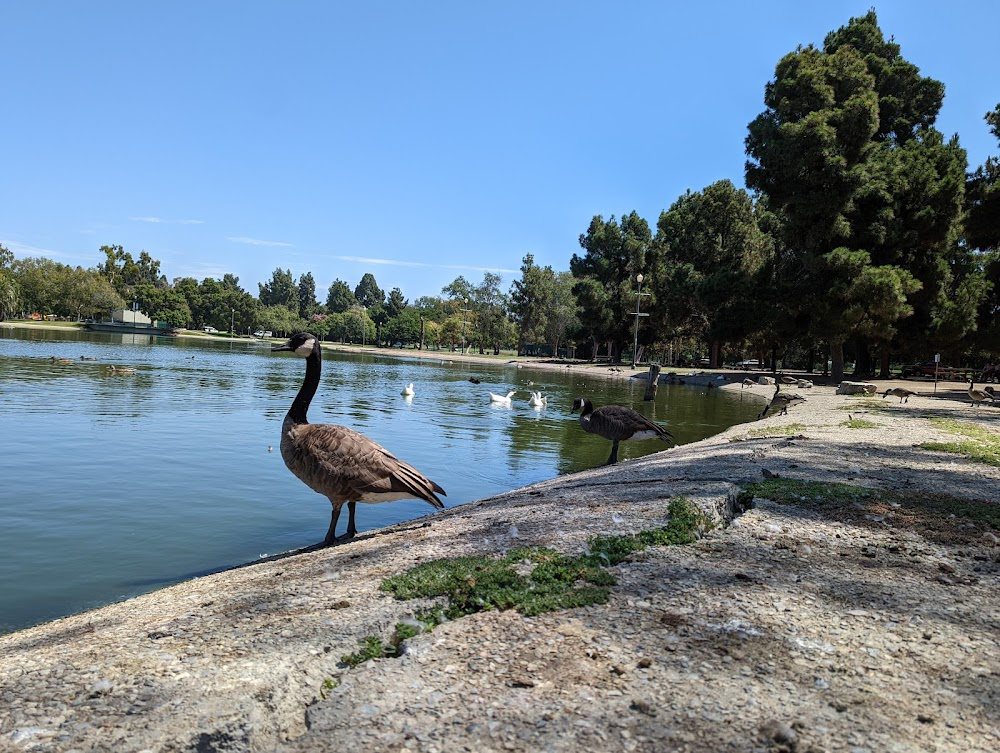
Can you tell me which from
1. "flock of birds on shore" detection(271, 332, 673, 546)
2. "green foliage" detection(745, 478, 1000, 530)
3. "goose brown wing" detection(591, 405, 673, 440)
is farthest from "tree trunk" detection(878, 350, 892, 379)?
"flock of birds on shore" detection(271, 332, 673, 546)

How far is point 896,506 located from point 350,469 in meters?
6.38

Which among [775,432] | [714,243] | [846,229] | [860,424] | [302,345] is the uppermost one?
[714,243]

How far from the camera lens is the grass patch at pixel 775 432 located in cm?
1584

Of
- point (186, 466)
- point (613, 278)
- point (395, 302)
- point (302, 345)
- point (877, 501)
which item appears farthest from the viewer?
point (395, 302)

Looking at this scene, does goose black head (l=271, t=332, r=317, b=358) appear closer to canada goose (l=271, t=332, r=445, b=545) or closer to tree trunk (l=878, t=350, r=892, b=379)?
canada goose (l=271, t=332, r=445, b=545)

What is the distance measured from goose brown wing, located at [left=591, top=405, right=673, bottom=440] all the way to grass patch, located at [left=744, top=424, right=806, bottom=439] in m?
2.79

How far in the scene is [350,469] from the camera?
24.9ft

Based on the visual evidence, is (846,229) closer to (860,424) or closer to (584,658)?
(860,424)

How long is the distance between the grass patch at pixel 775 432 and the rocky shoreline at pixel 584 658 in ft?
30.2

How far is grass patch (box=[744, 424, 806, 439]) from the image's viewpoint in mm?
15836

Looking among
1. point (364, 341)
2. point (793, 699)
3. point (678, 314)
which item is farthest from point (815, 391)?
point (364, 341)

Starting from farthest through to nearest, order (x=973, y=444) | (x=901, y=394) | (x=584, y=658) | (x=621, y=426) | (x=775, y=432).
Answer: (x=901, y=394) < (x=775, y=432) < (x=621, y=426) < (x=973, y=444) < (x=584, y=658)

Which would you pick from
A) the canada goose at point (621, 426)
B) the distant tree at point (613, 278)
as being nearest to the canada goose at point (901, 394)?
the canada goose at point (621, 426)

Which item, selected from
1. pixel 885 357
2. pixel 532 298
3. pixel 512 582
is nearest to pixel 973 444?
pixel 512 582
